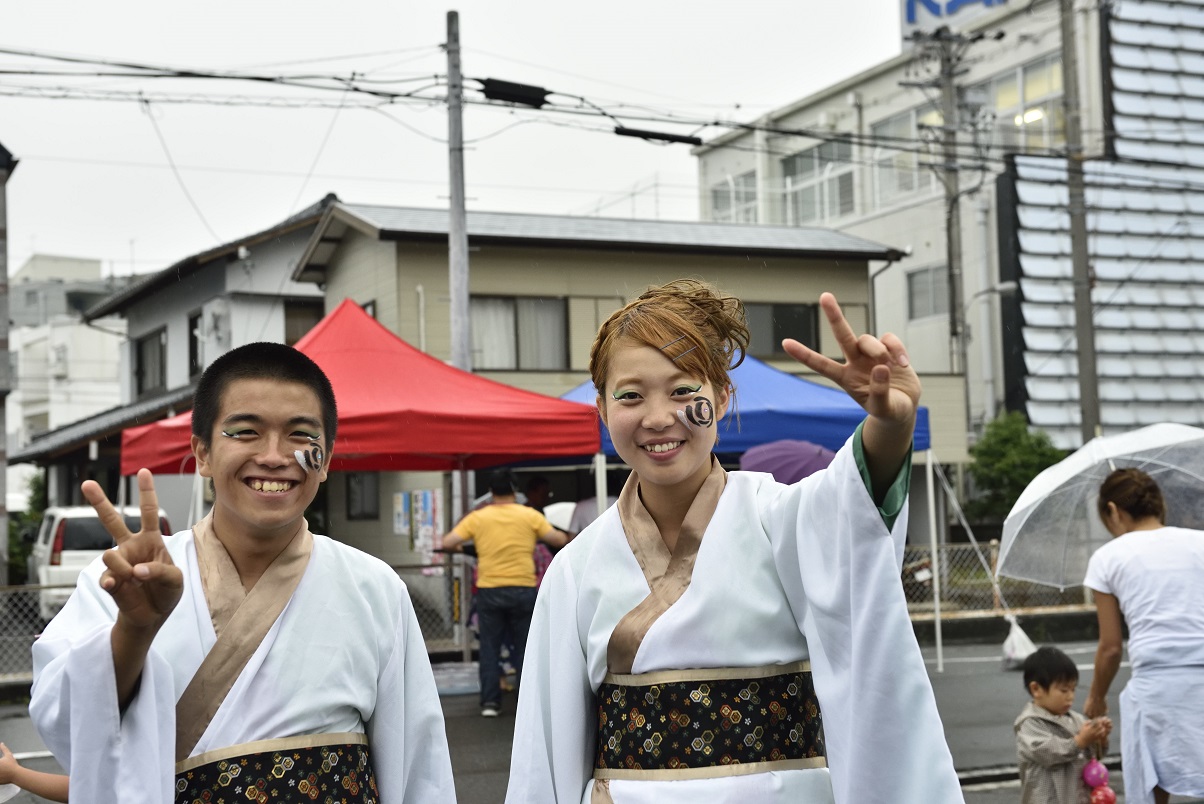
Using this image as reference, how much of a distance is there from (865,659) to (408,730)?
1.05 meters

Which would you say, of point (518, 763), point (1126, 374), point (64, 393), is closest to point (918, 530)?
point (1126, 374)

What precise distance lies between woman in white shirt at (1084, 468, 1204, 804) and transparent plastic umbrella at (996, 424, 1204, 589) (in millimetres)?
1184

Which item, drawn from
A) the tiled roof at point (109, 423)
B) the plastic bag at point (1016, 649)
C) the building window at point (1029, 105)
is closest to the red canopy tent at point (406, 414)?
the plastic bag at point (1016, 649)

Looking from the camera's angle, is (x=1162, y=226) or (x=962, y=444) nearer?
(x=962, y=444)

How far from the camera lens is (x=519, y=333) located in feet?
66.8

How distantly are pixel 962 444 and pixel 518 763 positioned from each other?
20.7 metres

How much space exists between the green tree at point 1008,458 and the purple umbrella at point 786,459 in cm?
1274

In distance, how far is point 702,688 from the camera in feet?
8.78

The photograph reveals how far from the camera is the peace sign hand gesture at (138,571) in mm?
2277

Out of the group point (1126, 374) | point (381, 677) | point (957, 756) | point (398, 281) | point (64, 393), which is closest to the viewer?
point (381, 677)

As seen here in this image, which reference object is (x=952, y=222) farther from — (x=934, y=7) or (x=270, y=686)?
(x=270, y=686)

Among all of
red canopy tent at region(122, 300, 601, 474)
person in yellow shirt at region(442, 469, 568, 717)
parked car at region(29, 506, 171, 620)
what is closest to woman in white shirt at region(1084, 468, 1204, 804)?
red canopy tent at region(122, 300, 601, 474)

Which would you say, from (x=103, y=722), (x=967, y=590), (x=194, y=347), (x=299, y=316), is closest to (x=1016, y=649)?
(x=967, y=590)

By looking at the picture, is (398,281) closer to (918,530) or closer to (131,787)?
(918,530)
